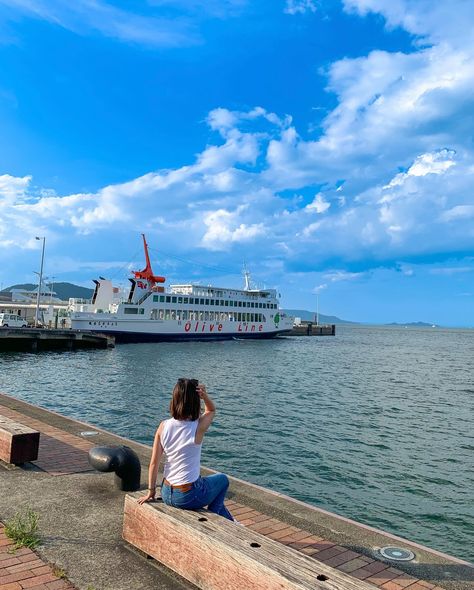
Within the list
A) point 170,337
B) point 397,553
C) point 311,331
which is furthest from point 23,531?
point 311,331

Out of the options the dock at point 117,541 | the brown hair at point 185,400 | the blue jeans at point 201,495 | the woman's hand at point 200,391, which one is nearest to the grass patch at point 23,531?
the dock at point 117,541

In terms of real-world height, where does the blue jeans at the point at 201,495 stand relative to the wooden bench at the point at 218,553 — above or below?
above

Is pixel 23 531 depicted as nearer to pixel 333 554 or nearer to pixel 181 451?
pixel 181 451

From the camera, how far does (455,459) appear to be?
11945 millimetres

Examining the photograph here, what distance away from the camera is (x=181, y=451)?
12.4ft

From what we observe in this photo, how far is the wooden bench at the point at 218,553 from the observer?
2.83 m

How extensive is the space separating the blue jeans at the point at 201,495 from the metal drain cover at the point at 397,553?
1514mm

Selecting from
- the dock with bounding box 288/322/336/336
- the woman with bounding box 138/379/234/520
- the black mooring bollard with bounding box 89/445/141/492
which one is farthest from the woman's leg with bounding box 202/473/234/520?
the dock with bounding box 288/322/336/336

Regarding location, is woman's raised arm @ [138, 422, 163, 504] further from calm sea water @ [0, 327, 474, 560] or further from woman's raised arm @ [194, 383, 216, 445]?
calm sea water @ [0, 327, 474, 560]

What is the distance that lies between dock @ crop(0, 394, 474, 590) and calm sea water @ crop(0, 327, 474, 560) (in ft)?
10.4

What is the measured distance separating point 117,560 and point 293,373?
27.3 meters

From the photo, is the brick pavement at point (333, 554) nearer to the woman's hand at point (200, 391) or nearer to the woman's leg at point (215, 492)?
the woman's leg at point (215, 492)

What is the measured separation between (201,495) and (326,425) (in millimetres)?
11989

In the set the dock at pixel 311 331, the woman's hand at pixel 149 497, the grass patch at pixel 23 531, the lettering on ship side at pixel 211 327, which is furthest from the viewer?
the dock at pixel 311 331
